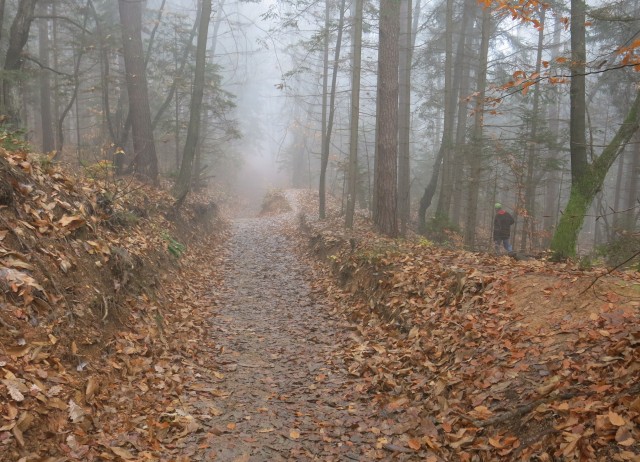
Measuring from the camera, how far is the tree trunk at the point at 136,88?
504 inches

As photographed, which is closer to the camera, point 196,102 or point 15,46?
point 15,46

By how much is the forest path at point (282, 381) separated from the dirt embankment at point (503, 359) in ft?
1.37

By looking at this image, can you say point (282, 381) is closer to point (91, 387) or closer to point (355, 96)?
point (91, 387)

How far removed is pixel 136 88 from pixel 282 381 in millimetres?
10801

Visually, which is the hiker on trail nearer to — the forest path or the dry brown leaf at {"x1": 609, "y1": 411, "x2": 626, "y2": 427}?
the forest path

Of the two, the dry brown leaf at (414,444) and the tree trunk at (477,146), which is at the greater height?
the tree trunk at (477,146)

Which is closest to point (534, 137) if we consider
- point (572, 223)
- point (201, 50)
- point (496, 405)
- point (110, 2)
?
point (572, 223)

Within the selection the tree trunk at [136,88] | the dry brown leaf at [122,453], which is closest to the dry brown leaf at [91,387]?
the dry brown leaf at [122,453]

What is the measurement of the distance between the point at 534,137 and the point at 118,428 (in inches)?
577

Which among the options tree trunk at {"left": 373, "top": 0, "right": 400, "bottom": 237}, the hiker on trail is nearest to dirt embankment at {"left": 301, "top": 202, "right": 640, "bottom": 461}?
tree trunk at {"left": 373, "top": 0, "right": 400, "bottom": 237}

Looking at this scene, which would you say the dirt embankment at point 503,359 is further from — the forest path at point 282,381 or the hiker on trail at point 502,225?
the hiker on trail at point 502,225

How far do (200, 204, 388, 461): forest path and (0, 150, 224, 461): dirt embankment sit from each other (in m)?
0.46

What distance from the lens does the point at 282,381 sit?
215 inches

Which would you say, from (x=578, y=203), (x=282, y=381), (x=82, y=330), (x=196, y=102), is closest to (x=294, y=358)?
(x=282, y=381)
